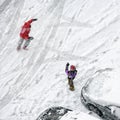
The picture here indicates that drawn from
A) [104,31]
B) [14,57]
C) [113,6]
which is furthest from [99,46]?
[14,57]

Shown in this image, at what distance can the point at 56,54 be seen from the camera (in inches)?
600

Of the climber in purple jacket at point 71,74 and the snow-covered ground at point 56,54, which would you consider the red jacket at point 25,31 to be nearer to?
the snow-covered ground at point 56,54

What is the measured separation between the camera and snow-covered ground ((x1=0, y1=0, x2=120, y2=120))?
12945mm

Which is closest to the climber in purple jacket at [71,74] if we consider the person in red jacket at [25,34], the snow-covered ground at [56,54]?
the snow-covered ground at [56,54]

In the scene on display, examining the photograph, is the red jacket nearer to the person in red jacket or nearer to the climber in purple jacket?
the person in red jacket

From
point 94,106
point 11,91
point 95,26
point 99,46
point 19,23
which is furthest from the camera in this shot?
point 19,23

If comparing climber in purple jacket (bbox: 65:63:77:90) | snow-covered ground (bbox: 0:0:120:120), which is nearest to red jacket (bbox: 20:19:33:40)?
snow-covered ground (bbox: 0:0:120:120)

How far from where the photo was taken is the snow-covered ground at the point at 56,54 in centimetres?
1295

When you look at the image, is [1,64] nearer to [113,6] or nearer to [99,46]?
[99,46]

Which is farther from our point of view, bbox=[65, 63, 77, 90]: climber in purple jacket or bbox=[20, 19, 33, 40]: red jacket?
bbox=[20, 19, 33, 40]: red jacket

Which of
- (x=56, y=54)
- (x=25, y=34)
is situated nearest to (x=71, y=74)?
(x=56, y=54)

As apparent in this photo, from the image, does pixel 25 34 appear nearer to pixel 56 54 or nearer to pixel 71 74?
pixel 56 54

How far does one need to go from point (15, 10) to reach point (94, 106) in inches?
343

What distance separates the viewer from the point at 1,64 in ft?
50.0
